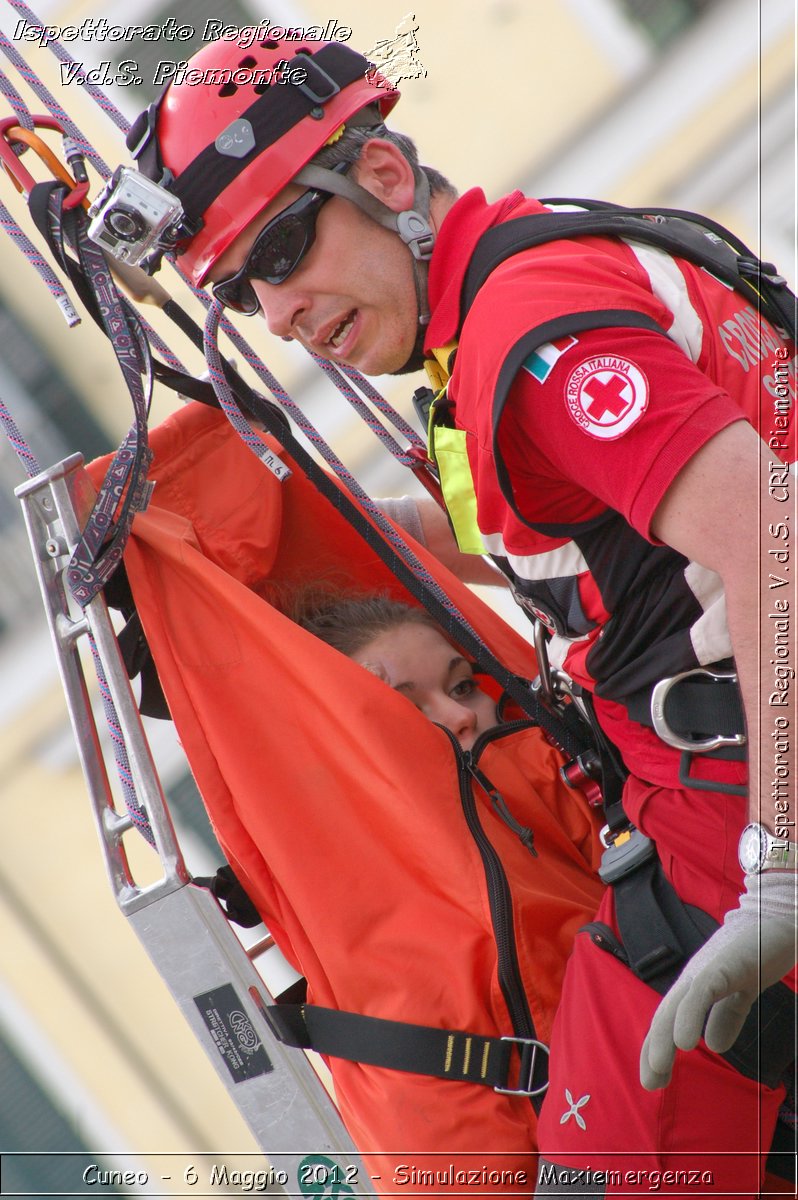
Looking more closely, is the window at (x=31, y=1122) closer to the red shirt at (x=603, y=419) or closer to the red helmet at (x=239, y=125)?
the red shirt at (x=603, y=419)

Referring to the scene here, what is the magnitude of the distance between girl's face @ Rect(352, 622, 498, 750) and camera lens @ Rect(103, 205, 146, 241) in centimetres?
74

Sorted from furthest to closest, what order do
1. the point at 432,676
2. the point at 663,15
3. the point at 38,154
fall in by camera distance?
the point at 663,15
the point at 432,676
the point at 38,154

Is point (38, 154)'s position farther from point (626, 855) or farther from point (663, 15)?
point (663, 15)

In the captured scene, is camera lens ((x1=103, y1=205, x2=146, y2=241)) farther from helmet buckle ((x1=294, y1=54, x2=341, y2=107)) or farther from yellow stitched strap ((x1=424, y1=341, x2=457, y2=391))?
yellow stitched strap ((x1=424, y1=341, x2=457, y2=391))

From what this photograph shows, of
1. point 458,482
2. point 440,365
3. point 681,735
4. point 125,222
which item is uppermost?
point 125,222

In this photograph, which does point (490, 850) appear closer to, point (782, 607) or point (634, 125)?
point (782, 607)

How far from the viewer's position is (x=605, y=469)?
0.95 meters

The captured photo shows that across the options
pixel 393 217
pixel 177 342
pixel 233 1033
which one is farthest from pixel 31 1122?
pixel 393 217

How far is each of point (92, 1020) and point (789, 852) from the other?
6.33ft

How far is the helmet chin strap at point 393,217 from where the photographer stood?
4.30 ft

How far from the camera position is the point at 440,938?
54.4 inches

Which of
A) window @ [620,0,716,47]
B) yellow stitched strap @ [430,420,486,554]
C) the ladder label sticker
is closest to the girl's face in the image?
yellow stitched strap @ [430,420,486,554]

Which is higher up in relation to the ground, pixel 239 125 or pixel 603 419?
pixel 239 125

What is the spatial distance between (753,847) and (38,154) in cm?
128
